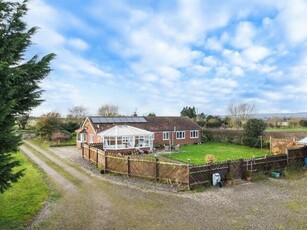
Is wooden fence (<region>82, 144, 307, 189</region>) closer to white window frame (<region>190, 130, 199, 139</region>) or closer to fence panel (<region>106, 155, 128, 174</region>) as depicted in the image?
fence panel (<region>106, 155, 128, 174</region>)

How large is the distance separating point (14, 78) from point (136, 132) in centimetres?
2432

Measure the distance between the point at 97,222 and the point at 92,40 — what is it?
13064mm

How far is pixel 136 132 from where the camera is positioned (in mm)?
31703

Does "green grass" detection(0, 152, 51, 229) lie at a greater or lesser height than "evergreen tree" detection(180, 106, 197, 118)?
lesser

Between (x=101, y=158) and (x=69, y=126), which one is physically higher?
(x=69, y=126)

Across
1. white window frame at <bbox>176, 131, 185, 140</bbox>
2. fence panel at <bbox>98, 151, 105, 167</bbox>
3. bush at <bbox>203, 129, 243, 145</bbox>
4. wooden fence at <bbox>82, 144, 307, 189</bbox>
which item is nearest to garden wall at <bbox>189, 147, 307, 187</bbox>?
wooden fence at <bbox>82, 144, 307, 189</bbox>

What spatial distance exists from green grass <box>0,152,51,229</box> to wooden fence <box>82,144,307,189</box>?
198 inches

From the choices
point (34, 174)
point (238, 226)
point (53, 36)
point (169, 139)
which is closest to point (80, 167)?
point (34, 174)

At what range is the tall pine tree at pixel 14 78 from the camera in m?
7.63

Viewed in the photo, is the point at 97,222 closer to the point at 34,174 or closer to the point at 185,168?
the point at 185,168

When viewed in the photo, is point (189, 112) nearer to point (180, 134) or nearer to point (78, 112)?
point (180, 134)

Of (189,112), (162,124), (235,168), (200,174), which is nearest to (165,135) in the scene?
(162,124)

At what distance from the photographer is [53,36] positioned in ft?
46.2

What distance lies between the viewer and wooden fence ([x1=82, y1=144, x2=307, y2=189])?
1516 centimetres
